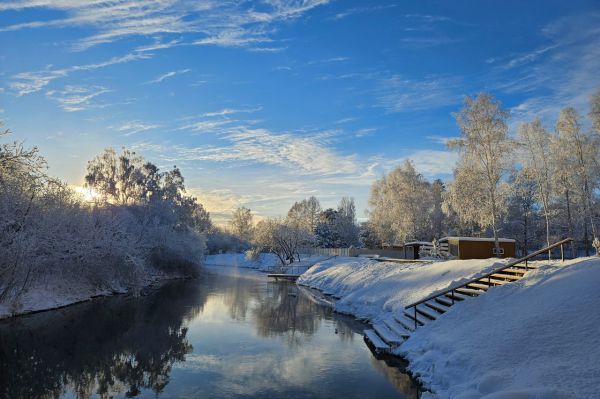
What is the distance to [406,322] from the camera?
56.5 feet

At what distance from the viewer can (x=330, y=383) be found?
11.5 metres

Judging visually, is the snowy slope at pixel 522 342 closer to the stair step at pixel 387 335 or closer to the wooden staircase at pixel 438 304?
the stair step at pixel 387 335

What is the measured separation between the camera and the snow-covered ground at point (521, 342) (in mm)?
8273

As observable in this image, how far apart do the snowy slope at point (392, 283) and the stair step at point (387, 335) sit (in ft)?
7.50

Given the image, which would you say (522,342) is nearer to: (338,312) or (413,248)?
(338,312)

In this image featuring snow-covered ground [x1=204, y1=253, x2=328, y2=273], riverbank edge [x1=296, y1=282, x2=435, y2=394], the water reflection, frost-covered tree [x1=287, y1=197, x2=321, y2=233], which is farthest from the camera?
frost-covered tree [x1=287, y1=197, x2=321, y2=233]

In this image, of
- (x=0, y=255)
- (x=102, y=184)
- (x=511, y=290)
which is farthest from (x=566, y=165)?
(x=102, y=184)

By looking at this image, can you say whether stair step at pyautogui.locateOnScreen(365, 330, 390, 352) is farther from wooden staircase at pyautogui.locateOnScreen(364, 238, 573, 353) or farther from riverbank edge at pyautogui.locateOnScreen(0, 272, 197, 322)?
riverbank edge at pyautogui.locateOnScreen(0, 272, 197, 322)

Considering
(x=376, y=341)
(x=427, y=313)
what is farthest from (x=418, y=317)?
(x=376, y=341)

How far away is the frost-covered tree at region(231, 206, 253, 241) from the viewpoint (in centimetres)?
13688

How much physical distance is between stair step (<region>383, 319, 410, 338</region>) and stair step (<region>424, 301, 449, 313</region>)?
1.48 m

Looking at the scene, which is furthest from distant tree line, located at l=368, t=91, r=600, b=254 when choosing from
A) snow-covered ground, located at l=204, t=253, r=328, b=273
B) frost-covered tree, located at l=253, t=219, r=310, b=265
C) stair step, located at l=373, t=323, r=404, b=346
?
frost-covered tree, located at l=253, t=219, r=310, b=265

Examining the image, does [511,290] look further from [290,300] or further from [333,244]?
[333,244]

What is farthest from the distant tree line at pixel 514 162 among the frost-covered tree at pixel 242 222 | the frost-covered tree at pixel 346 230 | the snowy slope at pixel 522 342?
the frost-covered tree at pixel 242 222
